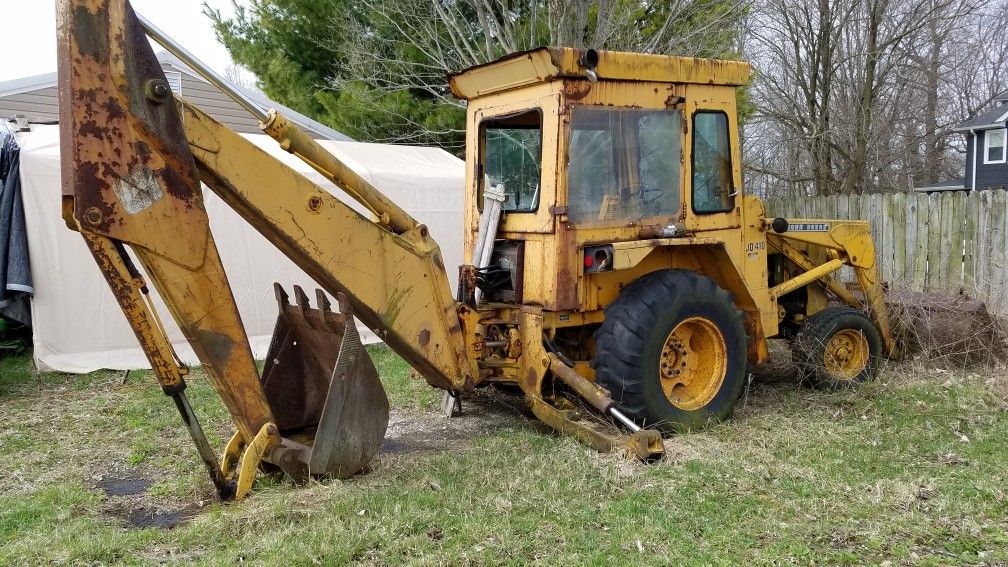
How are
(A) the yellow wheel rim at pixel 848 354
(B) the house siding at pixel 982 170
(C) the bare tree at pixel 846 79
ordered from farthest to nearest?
(B) the house siding at pixel 982 170
(C) the bare tree at pixel 846 79
(A) the yellow wheel rim at pixel 848 354

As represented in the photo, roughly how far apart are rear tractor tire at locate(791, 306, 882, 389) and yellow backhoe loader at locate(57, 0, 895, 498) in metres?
0.02

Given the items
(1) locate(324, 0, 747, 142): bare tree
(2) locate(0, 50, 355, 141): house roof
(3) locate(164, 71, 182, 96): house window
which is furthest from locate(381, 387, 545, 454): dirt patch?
(3) locate(164, 71, 182, 96): house window

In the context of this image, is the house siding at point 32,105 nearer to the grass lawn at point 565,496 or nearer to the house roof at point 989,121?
the grass lawn at point 565,496

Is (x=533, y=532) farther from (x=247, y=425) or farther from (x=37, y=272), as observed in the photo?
(x=37, y=272)

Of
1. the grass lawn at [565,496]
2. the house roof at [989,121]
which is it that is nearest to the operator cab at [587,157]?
the grass lawn at [565,496]

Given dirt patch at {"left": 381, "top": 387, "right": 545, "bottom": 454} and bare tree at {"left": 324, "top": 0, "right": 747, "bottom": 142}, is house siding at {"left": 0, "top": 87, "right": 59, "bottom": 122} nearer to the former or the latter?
bare tree at {"left": 324, "top": 0, "right": 747, "bottom": 142}

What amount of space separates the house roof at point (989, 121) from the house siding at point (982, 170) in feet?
1.31

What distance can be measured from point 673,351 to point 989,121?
22.7 m

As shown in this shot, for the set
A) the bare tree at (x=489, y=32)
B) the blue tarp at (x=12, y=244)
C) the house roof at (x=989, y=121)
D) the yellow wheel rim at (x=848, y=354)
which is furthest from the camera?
the house roof at (x=989, y=121)

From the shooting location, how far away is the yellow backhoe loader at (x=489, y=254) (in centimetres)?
402

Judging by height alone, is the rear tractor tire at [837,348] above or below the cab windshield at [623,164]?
below

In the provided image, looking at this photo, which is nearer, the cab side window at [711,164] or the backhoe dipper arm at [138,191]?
the backhoe dipper arm at [138,191]

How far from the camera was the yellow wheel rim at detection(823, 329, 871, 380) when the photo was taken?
681cm

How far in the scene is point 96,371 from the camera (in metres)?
8.91
